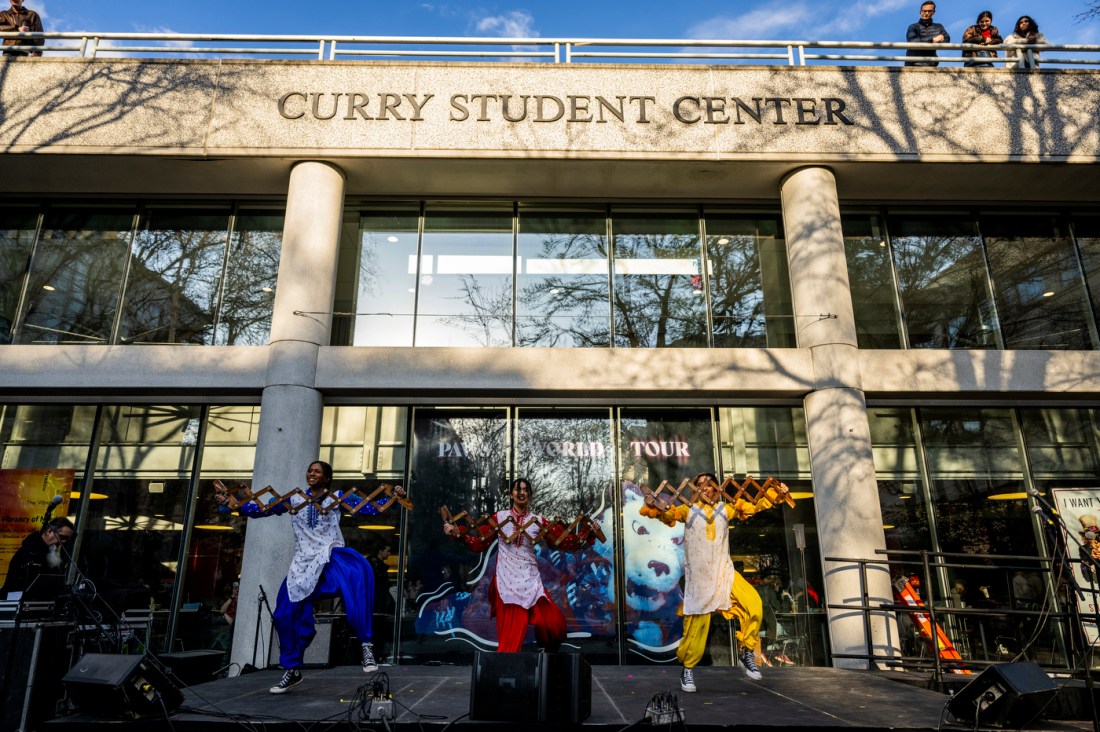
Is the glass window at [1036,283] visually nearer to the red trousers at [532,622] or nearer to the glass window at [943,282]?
the glass window at [943,282]

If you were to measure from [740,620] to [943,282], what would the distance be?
7993 millimetres

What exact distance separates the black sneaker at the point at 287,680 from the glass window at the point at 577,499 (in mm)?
4479

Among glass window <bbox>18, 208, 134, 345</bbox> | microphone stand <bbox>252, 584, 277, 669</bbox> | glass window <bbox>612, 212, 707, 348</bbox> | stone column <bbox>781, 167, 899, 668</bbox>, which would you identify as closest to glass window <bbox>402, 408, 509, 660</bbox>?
microphone stand <bbox>252, 584, 277, 669</bbox>

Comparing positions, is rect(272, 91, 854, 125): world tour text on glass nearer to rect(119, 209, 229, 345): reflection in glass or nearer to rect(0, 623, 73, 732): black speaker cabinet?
rect(119, 209, 229, 345): reflection in glass

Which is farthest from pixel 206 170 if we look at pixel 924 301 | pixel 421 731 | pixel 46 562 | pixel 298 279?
pixel 924 301

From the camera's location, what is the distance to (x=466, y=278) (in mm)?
12555

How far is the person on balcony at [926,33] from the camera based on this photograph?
12.6 m

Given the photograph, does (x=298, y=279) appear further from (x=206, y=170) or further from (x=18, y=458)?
(x=18, y=458)

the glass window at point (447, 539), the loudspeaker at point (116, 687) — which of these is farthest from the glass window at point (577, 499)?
the loudspeaker at point (116, 687)

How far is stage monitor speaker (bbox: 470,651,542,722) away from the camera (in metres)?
5.43

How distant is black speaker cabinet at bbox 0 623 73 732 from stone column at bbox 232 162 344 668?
372 cm

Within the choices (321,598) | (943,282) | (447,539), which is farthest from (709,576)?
(943,282)

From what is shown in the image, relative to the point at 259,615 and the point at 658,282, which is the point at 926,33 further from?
the point at 259,615

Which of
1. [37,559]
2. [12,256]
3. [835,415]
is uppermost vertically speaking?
[12,256]
